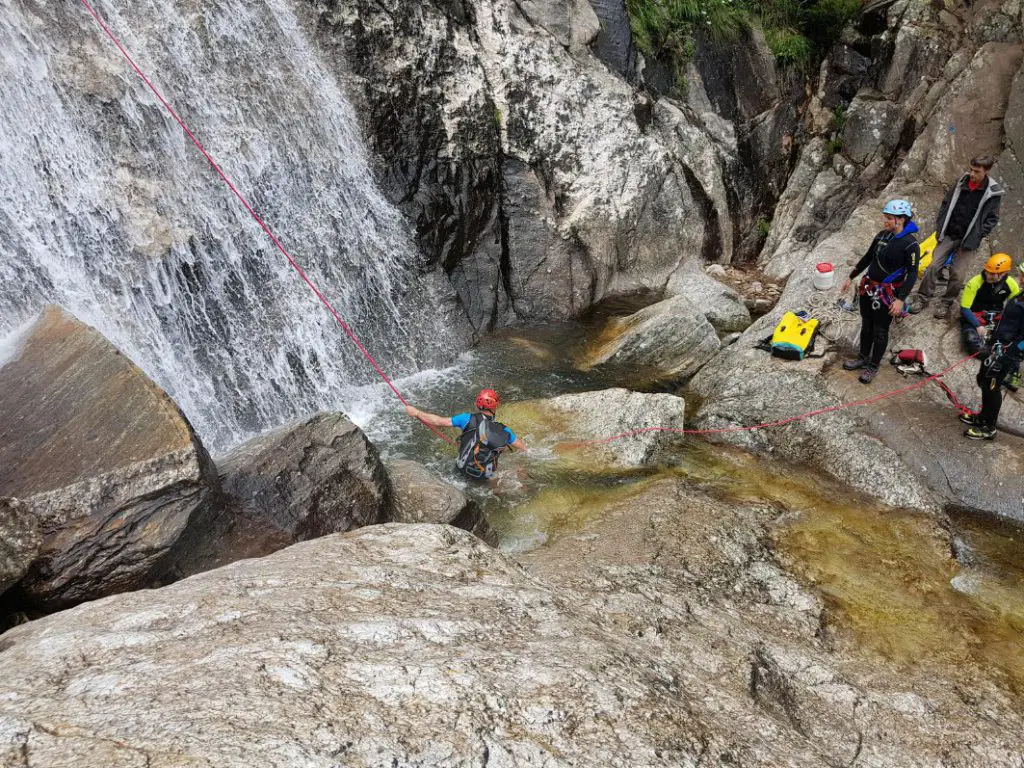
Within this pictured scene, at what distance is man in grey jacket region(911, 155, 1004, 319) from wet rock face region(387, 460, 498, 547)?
7.12 m

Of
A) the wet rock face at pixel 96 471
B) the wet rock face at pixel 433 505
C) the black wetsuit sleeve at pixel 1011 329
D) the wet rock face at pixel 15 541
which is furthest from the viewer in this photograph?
the black wetsuit sleeve at pixel 1011 329

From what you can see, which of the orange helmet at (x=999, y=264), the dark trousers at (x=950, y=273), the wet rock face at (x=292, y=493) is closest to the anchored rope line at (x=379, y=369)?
the dark trousers at (x=950, y=273)

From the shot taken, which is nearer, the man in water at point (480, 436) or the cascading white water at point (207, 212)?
the man in water at point (480, 436)

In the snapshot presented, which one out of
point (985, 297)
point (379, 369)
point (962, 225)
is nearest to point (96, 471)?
point (379, 369)

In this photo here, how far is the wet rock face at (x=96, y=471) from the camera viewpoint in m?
4.61

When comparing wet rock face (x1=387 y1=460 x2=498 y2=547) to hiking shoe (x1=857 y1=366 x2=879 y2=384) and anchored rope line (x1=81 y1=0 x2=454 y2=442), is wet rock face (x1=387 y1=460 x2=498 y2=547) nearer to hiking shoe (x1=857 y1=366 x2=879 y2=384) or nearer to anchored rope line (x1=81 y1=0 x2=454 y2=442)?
anchored rope line (x1=81 y1=0 x2=454 y2=442)

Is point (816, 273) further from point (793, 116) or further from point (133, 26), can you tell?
point (133, 26)

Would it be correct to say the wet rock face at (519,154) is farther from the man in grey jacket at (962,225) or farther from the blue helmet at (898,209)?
the blue helmet at (898,209)

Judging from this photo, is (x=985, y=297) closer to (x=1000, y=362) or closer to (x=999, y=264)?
(x=999, y=264)

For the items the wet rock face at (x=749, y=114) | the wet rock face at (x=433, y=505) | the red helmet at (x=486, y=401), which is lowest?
the wet rock face at (x=433, y=505)

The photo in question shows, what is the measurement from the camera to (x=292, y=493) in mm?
5645

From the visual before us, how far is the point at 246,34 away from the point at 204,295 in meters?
4.00

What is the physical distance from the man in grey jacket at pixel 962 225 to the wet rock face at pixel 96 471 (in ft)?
30.8

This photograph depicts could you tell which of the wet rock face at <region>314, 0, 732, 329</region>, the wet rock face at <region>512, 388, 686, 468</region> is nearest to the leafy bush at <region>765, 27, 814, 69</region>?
the wet rock face at <region>314, 0, 732, 329</region>
